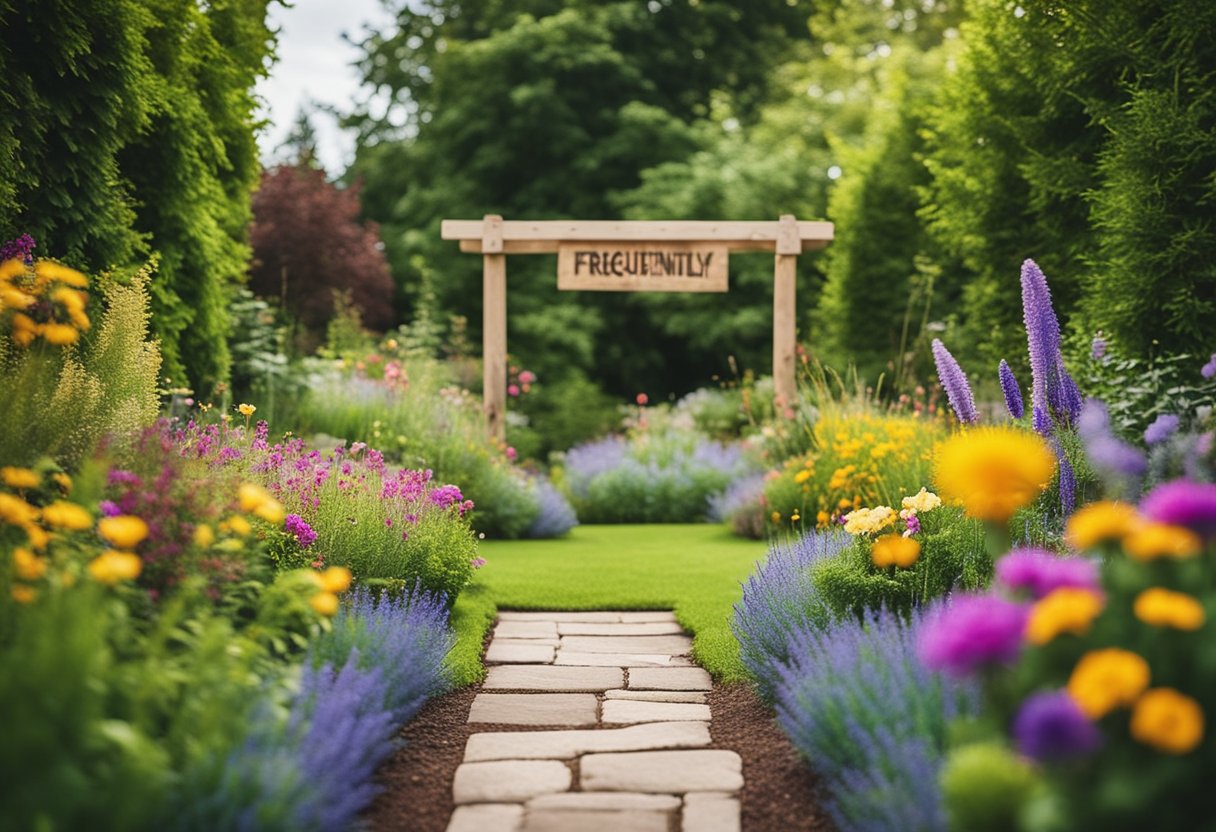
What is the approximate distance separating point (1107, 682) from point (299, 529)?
3.02m

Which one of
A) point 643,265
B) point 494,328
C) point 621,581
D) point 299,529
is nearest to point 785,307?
point 643,265

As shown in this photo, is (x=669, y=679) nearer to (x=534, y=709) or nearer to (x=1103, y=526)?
(x=534, y=709)

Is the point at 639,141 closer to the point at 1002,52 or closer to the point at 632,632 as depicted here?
the point at 1002,52

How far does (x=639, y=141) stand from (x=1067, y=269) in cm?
1103

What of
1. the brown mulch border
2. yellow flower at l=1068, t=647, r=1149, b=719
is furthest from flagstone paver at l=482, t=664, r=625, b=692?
yellow flower at l=1068, t=647, r=1149, b=719

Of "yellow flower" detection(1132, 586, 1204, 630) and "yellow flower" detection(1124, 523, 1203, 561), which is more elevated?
"yellow flower" detection(1124, 523, 1203, 561)

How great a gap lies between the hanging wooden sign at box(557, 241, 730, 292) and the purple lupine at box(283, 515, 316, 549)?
548 centimetres

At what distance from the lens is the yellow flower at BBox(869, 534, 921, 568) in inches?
132

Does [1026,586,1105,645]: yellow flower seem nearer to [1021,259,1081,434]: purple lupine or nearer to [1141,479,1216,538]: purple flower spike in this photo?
[1141,479,1216,538]: purple flower spike

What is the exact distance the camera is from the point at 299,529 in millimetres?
4039

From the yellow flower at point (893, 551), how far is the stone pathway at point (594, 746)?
777mm

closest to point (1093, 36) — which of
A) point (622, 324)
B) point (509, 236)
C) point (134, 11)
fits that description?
point (509, 236)

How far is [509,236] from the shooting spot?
9.45 metres

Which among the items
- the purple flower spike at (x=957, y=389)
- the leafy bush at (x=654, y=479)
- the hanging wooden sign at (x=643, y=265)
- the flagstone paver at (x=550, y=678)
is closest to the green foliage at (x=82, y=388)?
the flagstone paver at (x=550, y=678)
